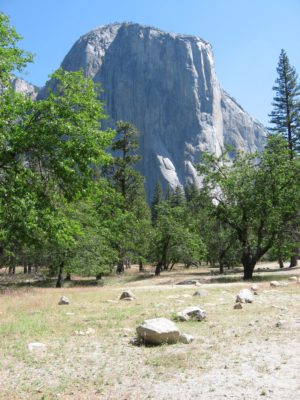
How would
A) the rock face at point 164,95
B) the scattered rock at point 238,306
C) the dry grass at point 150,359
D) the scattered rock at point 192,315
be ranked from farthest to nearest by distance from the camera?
1. the rock face at point 164,95
2. the scattered rock at point 238,306
3. the scattered rock at point 192,315
4. the dry grass at point 150,359

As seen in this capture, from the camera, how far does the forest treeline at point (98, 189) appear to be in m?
13.9

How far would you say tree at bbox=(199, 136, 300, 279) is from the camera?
1049 inches

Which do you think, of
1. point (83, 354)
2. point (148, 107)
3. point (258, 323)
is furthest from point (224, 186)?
point (148, 107)

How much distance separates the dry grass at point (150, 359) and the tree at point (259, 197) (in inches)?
560

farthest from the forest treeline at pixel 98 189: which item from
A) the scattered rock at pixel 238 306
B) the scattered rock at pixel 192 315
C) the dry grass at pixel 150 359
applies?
the scattered rock at pixel 238 306

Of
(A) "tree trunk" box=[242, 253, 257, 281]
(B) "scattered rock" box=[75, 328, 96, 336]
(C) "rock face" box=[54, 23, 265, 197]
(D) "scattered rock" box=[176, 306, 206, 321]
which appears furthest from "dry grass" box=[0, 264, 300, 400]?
(C) "rock face" box=[54, 23, 265, 197]

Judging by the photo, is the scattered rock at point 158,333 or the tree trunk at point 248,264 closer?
the scattered rock at point 158,333

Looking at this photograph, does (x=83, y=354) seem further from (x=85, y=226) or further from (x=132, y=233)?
(x=132, y=233)

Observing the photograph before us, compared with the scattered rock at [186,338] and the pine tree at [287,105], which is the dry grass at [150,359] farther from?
the pine tree at [287,105]

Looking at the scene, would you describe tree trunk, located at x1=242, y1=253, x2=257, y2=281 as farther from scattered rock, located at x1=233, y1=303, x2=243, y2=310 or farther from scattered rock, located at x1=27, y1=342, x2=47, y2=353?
scattered rock, located at x1=27, y1=342, x2=47, y2=353

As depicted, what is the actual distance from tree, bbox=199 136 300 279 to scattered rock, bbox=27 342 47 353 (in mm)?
20253

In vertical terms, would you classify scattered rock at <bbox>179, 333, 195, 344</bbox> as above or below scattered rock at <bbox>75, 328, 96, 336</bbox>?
above

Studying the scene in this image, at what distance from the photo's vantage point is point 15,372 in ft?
24.4

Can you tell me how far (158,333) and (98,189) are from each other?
27.0ft
